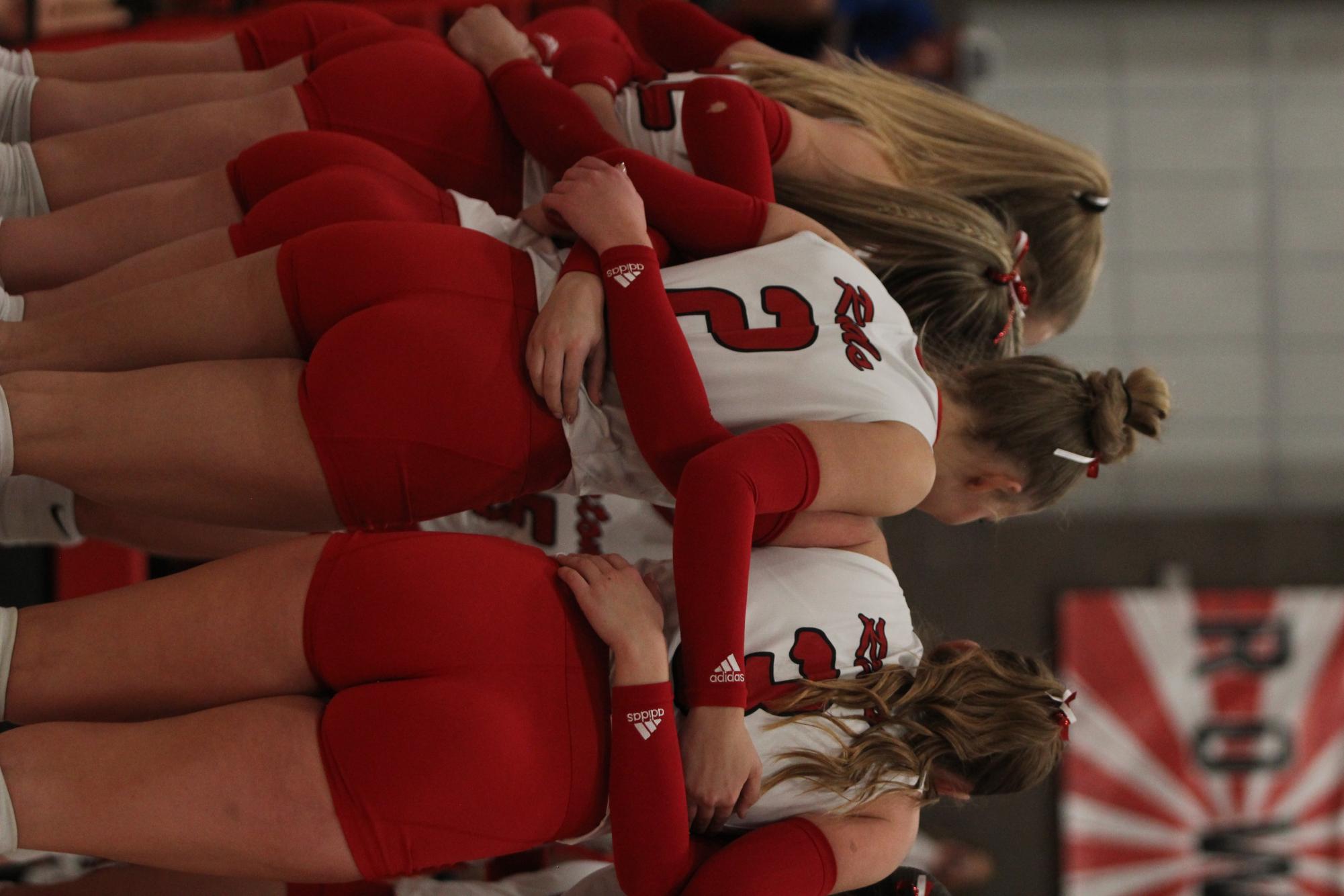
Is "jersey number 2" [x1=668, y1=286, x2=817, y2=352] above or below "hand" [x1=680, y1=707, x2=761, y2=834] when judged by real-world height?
above

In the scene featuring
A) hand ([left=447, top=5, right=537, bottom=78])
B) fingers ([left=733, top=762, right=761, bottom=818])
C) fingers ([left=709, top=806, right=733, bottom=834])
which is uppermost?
hand ([left=447, top=5, right=537, bottom=78])

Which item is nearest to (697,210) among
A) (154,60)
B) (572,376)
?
(572,376)

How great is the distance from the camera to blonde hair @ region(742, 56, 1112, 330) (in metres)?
2.15

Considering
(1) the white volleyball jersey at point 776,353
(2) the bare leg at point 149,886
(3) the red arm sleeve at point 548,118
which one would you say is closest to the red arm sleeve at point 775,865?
(1) the white volleyball jersey at point 776,353

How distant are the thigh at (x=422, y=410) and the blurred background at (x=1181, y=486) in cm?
218

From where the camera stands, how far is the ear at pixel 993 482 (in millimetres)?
1904

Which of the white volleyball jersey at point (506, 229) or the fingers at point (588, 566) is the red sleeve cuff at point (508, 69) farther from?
the fingers at point (588, 566)

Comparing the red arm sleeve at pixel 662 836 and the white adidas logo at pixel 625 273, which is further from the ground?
the white adidas logo at pixel 625 273

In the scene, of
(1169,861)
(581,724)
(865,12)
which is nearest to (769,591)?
(581,724)

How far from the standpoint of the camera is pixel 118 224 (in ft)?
6.05

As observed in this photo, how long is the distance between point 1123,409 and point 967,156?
0.59 m

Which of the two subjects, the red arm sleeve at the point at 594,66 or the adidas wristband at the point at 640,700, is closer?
the adidas wristband at the point at 640,700

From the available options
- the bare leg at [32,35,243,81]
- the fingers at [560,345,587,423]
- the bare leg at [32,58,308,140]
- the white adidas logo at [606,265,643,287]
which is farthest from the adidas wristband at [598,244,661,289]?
the bare leg at [32,35,243,81]

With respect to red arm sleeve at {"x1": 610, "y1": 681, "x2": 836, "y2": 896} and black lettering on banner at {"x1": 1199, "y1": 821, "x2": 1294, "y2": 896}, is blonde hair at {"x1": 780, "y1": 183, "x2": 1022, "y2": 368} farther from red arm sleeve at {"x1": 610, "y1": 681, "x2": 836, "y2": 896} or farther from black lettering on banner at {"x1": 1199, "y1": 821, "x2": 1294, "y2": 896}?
black lettering on banner at {"x1": 1199, "y1": 821, "x2": 1294, "y2": 896}
